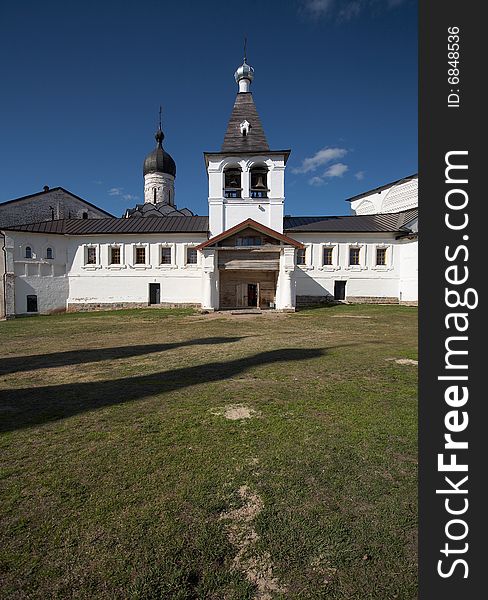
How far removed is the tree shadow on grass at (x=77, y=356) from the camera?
821 centimetres

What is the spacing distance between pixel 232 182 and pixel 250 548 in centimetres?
2689

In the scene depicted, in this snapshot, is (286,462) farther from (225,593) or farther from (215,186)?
A: (215,186)

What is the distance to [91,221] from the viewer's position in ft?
95.3

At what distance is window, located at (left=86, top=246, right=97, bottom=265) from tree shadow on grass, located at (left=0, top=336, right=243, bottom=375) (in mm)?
19809

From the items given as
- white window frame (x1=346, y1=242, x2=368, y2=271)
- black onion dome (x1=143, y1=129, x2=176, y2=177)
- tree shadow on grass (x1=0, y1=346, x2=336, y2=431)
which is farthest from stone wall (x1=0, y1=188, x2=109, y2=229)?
tree shadow on grass (x1=0, y1=346, x2=336, y2=431)

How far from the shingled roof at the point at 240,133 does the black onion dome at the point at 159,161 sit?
694 inches

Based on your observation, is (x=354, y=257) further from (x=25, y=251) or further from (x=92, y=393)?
(x=25, y=251)

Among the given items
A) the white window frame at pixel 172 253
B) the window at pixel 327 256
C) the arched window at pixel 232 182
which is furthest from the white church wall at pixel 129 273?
the window at pixel 327 256

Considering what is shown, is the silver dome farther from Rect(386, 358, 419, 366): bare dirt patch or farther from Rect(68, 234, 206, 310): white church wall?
Rect(386, 358, 419, 366): bare dirt patch

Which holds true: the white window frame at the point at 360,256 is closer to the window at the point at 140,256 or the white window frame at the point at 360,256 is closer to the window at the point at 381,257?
the window at the point at 381,257

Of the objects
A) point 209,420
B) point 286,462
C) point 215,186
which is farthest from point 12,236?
point 286,462

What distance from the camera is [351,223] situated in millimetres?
29641

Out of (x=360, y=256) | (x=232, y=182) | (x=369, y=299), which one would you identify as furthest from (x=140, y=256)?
(x=369, y=299)

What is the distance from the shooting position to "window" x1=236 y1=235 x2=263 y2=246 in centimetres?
2291
